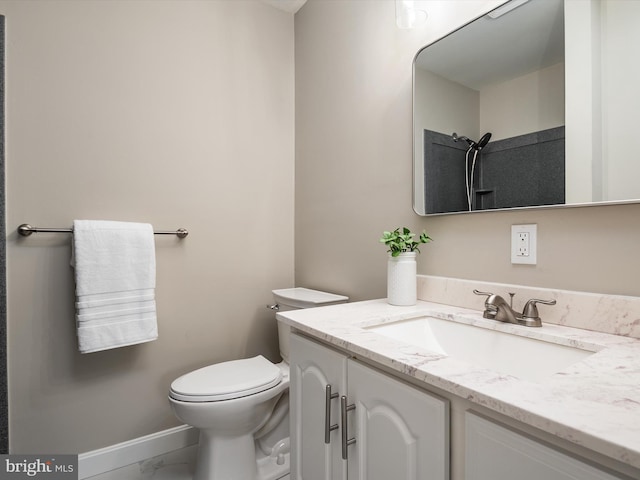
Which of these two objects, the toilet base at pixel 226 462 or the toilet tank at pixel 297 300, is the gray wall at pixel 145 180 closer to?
the toilet tank at pixel 297 300

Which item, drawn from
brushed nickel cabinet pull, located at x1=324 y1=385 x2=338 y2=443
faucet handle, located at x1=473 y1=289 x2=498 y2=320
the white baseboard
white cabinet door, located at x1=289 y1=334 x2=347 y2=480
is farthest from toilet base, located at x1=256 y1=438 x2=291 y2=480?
faucet handle, located at x1=473 y1=289 x2=498 y2=320

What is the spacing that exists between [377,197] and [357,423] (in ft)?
3.16

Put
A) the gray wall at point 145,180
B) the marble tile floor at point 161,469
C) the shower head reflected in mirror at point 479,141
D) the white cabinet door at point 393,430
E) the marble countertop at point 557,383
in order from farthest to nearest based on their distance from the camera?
the marble tile floor at point 161,469 < the gray wall at point 145,180 < the shower head reflected in mirror at point 479,141 < the white cabinet door at point 393,430 < the marble countertop at point 557,383

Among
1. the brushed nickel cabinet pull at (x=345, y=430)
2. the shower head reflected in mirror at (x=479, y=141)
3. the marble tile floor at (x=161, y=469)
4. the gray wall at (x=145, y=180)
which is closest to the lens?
the brushed nickel cabinet pull at (x=345, y=430)

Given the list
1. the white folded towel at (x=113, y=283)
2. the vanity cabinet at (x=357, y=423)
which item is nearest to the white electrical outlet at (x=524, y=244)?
the vanity cabinet at (x=357, y=423)

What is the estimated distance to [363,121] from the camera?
1601 millimetres

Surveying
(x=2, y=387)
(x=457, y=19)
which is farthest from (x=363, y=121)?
(x=2, y=387)

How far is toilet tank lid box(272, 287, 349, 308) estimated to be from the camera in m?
1.61

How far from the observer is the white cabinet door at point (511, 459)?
45 centimetres

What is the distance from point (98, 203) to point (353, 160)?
1.16m

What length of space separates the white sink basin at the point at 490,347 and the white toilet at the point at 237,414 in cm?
60

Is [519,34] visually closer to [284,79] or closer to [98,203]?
[284,79]

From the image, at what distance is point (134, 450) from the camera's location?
1624 millimetres

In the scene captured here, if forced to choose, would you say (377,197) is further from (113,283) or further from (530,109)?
(113,283)
